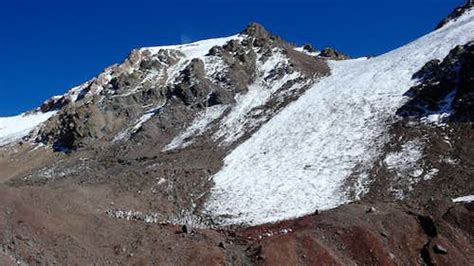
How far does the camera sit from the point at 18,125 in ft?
328

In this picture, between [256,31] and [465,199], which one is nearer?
[465,199]

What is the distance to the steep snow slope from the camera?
4175cm

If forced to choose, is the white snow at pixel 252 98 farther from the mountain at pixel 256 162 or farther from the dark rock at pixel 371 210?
the dark rock at pixel 371 210

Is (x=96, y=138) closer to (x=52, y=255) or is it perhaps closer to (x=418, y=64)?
(x=418, y=64)

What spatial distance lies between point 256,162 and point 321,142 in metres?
Answer: 5.83

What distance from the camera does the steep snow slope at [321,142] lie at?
41750 millimetres

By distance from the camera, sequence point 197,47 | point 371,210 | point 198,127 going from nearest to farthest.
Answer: point 371,210 < point 198,127 < point 197,47

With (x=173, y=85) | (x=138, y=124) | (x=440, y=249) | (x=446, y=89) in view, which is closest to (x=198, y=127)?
(x=138, y=124)

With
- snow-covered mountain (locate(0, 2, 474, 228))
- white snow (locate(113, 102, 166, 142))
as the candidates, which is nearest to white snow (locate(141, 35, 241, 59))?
snow-covered mountain (locate(0, 2, 474, 228))

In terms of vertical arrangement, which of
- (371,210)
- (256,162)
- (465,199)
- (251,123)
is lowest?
(465,199)

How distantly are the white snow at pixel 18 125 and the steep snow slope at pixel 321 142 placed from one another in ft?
145

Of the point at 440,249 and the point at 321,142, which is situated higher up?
the point at 321,142

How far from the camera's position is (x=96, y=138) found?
70500 mm

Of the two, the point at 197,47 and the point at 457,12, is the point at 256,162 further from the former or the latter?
the point at 197,47
